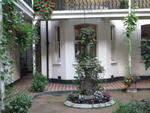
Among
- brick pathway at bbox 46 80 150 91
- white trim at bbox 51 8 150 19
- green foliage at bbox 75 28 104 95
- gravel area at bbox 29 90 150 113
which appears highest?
white trim at bbox 51 8 150 19

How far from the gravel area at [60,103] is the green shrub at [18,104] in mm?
2226

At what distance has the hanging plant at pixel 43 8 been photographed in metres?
12.8

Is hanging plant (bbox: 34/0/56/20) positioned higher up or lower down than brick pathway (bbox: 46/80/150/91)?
higher up

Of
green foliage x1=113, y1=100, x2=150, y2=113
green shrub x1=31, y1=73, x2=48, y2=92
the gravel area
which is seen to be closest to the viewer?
green foliage x1=113, y1=100, x2=150, y2=113

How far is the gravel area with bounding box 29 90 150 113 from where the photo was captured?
8.81 meters

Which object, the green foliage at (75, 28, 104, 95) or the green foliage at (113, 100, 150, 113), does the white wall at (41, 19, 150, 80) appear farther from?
the green foliage at (113, 100, 150, 113)

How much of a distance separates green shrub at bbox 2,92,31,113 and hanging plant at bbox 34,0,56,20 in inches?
263

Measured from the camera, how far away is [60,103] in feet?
32.8

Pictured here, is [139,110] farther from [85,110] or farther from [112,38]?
[112,38]

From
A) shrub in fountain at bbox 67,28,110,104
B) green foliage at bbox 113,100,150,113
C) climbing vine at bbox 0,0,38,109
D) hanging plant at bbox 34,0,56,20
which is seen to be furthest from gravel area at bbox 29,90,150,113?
hanging plant at bbox 34,0,56,20

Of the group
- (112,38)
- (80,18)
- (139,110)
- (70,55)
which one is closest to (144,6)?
(112,38)

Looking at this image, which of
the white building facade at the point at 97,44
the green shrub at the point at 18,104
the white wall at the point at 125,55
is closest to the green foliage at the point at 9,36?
the green shrub at the point at 18,104

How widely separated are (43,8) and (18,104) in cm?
708

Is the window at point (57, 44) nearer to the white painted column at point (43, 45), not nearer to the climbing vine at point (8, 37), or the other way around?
the white painted column at point (43, 45)
